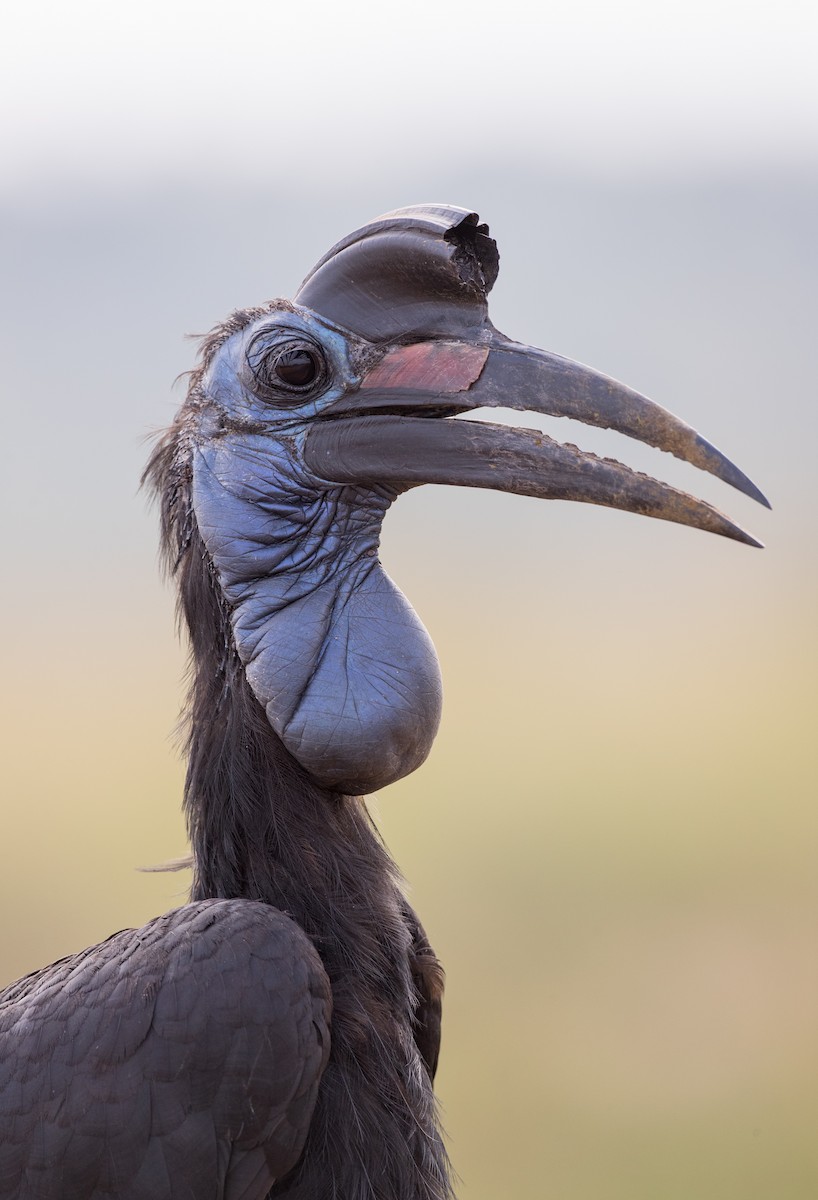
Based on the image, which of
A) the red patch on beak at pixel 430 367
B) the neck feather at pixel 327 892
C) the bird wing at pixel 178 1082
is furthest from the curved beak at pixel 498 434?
the bird wing at pixel 178 1082

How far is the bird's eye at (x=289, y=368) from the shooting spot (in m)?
2.81

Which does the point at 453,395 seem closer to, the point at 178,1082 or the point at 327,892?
the point at 327,892

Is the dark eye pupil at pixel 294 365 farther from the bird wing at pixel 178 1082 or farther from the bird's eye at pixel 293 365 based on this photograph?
the bird wing at pixel 178 1082

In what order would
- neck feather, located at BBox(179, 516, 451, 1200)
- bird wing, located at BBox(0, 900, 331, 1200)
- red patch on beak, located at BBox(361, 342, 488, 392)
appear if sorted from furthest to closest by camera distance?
red patch on beak, located at BBox(361, 342, 488, 392) < neck feather, located at BBox(179, 516, 451, 1200) < bird wing, located at BBox(0, 900, 331, 1200)

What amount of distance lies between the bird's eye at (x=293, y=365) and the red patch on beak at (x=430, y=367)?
0.40 ft

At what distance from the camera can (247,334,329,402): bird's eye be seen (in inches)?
111

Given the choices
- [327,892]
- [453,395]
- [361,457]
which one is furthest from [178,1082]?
[453,395]

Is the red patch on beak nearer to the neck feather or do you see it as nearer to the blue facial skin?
the blue facial skin

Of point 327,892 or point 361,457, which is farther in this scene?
point 361,457

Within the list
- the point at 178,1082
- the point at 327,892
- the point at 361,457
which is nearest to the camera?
the point at 178,1082

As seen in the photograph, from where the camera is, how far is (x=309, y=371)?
2.82 meters

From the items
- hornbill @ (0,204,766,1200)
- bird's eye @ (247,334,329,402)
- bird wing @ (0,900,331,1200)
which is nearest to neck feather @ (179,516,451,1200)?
hornbill @ (0,204,766,1200)

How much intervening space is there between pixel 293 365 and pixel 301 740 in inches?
30.6

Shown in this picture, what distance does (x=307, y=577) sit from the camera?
2818 mm
